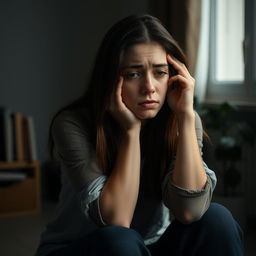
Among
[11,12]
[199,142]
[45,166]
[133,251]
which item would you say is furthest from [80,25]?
[133,251]

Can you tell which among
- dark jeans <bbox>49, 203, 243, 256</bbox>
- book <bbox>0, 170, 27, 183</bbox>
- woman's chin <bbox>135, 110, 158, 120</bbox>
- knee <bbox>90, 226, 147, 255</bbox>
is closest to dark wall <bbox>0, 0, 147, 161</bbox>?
book <bbox>0, 170, 27, 183</bbox>

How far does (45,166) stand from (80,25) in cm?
109

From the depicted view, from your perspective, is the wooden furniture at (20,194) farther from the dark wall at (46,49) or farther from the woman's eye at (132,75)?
the woman's eye at (132,75)

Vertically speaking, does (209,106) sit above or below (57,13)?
below

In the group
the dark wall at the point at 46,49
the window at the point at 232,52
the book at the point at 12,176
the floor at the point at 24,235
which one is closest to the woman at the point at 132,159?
the floor at the point at 24,235

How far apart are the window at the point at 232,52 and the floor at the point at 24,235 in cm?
89

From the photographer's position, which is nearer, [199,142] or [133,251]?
[133,251]

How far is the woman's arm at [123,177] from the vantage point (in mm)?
1307

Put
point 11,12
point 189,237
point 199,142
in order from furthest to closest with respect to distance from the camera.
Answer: point 11,12, point 199,142, point 189,237

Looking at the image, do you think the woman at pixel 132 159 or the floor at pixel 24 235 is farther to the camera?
the floor at pixel 24 235

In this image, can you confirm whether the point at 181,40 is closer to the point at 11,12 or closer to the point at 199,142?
the point at 11,12

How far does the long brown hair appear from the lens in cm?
136

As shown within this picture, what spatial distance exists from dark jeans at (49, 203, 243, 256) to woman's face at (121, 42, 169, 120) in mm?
322

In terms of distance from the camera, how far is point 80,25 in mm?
3910
